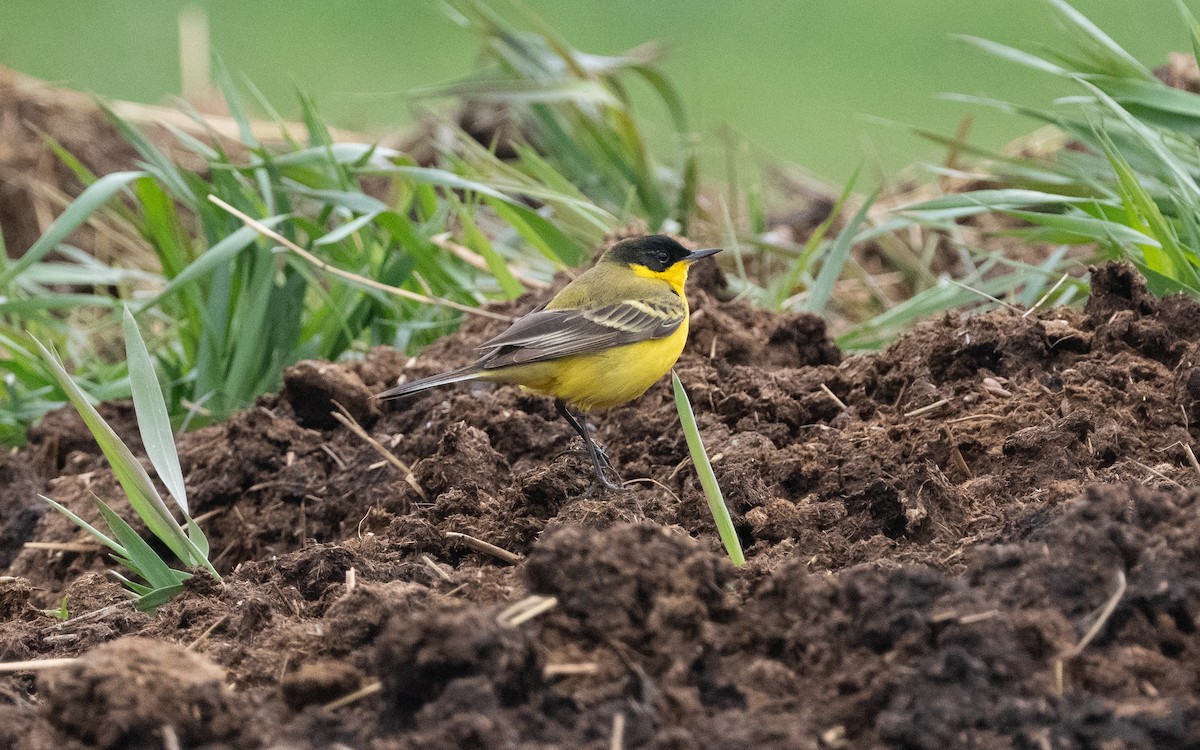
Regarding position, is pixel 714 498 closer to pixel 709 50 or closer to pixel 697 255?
pixel 697 255

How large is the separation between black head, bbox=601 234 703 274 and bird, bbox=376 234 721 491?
0.14 m

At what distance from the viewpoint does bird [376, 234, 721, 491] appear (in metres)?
4.66

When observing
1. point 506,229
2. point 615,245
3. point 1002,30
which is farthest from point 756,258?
point 1002,30

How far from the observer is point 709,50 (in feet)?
57.0

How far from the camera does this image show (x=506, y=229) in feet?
25.6

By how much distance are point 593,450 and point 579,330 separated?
Answer: 0.73 metres

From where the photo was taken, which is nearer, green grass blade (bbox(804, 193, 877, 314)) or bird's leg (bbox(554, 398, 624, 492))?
bird's leg (bbox(554, 398, 624, 492))

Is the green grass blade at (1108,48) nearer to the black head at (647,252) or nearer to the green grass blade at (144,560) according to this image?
the black head at (647,252)

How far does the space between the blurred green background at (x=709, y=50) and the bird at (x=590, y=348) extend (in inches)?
339

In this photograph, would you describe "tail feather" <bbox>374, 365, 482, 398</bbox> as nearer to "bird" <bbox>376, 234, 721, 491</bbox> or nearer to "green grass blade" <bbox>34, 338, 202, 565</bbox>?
"bird" <bbox>376, 234, 721, 491</bbox>

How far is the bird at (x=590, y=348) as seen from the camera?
4656 mm

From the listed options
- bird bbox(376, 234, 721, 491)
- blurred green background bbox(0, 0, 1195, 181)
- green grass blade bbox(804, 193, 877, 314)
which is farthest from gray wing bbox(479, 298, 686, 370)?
blurred green background bbox(0, 0, 1195, 181)

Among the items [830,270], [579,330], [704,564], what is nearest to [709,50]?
[830,270]

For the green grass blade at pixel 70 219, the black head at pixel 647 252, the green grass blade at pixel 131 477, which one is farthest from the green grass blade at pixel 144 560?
the black head at pixel 647 252
